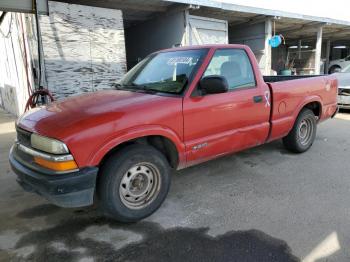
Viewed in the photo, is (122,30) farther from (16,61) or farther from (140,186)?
(140,186)

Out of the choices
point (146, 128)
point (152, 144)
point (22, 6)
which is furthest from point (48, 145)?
point (22, 6)

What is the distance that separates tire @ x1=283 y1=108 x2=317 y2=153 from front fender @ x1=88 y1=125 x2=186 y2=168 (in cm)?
256

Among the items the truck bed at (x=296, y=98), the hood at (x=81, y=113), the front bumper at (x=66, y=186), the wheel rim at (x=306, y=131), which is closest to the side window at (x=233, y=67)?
the truck bed at (x=296, y=98)

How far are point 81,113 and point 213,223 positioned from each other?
1.75m

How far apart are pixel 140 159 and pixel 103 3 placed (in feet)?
23.8

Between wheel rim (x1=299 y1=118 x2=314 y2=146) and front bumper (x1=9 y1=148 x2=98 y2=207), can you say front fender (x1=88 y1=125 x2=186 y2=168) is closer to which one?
front bumper (x1=9 y1=148 x2=98 y2=207)

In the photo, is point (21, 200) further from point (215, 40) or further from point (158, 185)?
point (215, 40)

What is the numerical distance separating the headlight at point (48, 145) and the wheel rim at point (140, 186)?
0.68 meters

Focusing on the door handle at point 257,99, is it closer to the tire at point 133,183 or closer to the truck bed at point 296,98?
the truck bed at point 296,98

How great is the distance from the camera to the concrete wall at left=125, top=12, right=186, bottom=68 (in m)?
9.82

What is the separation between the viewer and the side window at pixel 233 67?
3.74 metres

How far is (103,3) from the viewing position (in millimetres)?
8711

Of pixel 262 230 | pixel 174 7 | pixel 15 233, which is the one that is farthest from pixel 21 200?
pixel 174 7

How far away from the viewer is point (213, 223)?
3.05 metres
